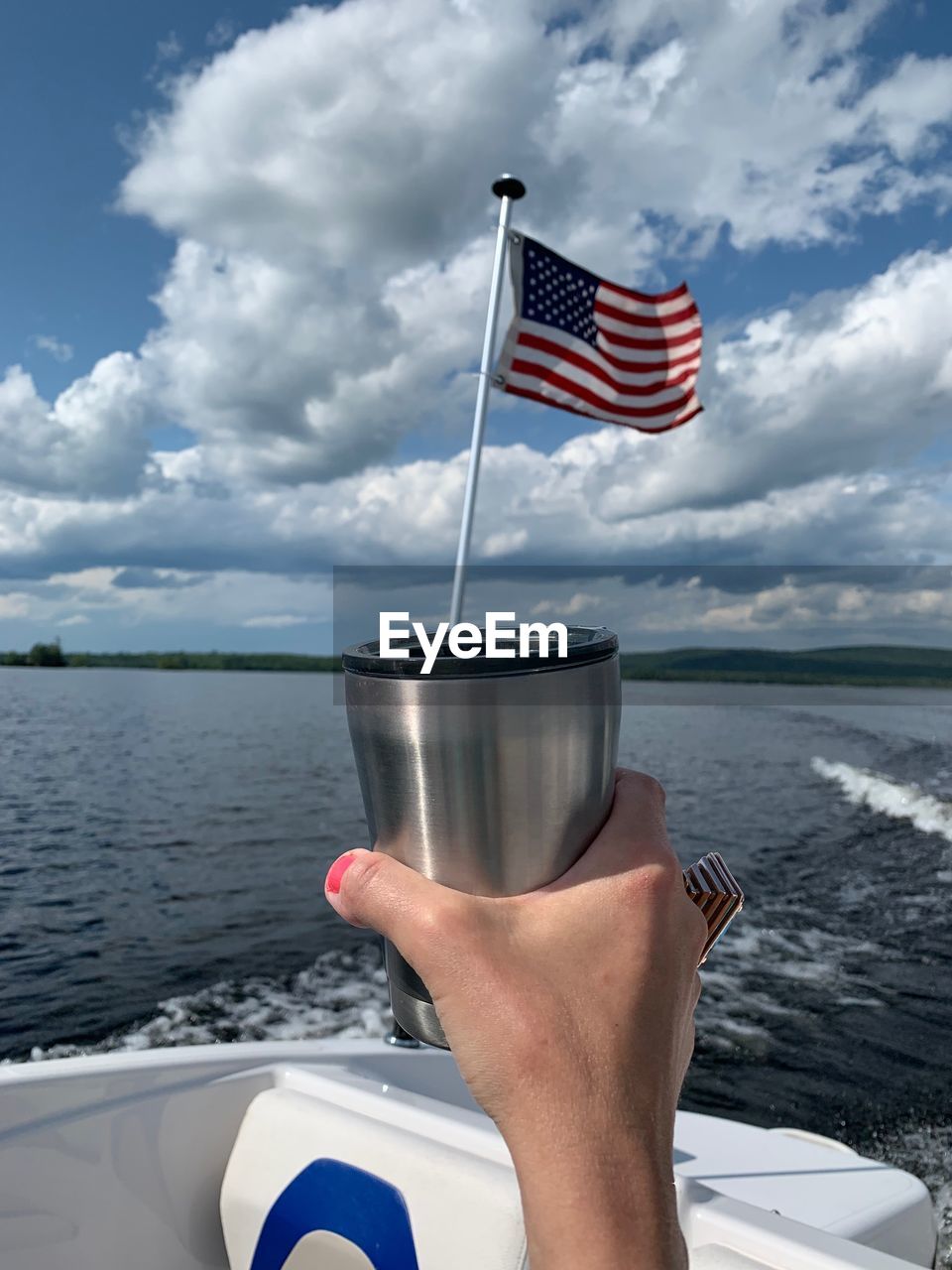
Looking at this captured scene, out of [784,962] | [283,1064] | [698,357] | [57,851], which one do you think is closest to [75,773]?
[57,851]

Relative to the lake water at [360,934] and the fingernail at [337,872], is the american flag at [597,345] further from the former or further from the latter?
the fingernail at [337,872]

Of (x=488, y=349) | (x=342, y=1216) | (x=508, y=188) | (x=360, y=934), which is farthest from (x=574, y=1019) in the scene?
(x=360, y=934)

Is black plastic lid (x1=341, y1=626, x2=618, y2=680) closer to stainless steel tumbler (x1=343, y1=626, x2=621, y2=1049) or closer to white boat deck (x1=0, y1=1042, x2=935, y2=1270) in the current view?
stainless steel tumbler (x1=343, y1=626, x2=621, y2=1049)

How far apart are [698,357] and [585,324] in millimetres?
1082

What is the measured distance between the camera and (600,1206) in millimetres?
695

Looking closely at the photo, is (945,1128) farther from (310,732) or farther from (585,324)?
(310,732)

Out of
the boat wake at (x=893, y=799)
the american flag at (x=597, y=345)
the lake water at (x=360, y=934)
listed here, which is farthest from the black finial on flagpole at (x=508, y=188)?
the boat wake at (x=893, y=799)

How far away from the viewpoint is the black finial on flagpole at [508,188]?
6.03 meters

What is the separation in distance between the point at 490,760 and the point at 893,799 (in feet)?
77.1

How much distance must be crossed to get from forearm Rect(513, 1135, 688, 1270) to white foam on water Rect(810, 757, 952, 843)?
1990 cm

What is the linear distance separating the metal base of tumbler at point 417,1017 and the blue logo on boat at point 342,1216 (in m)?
1.42

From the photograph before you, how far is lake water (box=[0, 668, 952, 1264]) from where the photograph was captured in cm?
799

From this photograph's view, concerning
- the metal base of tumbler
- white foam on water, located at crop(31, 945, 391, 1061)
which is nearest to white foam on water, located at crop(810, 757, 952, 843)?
white foam on water, located at crop(31, 945, 391, 1061)

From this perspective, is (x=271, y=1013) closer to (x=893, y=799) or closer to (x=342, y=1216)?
(x=342, y=1216)
